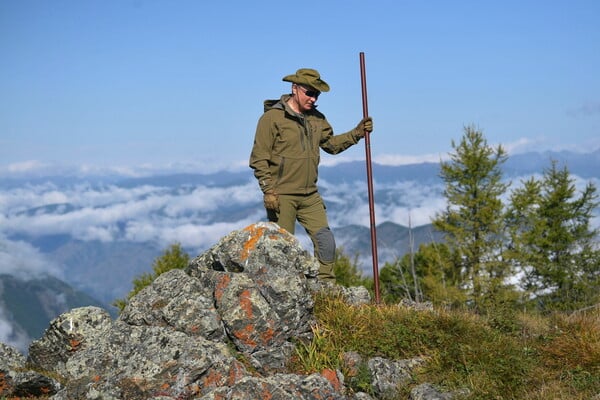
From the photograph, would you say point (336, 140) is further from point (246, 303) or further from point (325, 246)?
point (246, 303)

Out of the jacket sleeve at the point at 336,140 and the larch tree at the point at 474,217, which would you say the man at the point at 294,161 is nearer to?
the jacket sleeve at the point at 336,140

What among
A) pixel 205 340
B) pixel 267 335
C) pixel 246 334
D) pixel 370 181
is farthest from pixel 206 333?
pixel 370 181

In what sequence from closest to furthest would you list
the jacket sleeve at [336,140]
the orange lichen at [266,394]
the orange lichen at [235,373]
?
the orange lichen at [266,394] < the orange lichen at [235,373] < the jacket sleeve at [336,140]

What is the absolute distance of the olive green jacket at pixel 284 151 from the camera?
34.3 ft

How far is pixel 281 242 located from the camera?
939cm

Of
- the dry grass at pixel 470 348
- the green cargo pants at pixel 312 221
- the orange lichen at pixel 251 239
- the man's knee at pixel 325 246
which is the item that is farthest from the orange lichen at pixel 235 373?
the man's knee at pixel 325 246

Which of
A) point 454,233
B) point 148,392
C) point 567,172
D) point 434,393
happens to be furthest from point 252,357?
point 567,172

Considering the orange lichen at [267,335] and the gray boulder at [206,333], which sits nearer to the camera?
the gray boulder at [206,333]

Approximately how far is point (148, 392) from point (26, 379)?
1.58m

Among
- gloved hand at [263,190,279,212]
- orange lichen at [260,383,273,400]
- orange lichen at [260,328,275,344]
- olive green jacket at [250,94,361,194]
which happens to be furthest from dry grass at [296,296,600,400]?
olive green jacket at [250,94,361,194]

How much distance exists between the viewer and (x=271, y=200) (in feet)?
34.0

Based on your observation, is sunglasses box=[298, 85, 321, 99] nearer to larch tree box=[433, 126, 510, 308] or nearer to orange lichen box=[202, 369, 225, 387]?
orange lichen box=[202, 369, 225, 387]


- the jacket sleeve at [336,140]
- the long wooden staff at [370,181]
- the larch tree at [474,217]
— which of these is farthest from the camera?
the larch tree at [474,217]

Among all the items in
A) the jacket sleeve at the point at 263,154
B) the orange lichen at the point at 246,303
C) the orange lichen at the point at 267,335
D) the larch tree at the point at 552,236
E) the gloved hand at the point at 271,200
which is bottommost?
the larch tree at the point at 552,236
